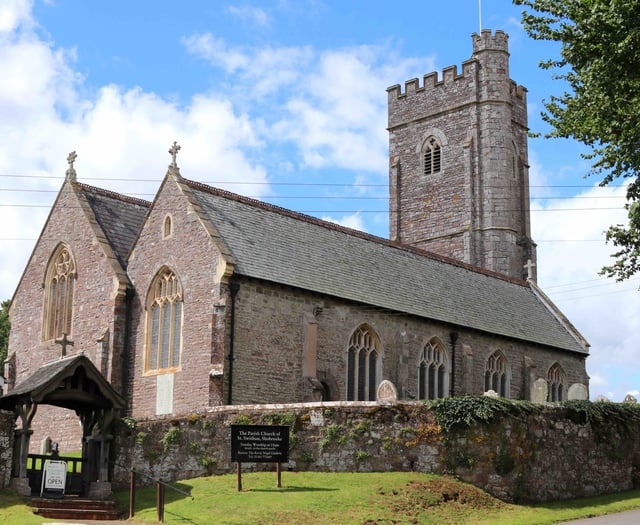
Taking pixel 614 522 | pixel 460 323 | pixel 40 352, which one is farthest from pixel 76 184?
pixel 614 522

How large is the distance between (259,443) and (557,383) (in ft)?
82.7

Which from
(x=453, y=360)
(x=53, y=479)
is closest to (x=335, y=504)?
(x=53, y=479)

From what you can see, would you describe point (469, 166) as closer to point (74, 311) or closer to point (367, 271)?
point (367, 271)

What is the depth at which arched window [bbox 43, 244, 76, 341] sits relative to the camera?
36312 millimetres

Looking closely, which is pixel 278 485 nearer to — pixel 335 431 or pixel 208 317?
pixel 335 431

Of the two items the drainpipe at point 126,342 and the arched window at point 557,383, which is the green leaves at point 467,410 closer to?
the drainpipe at point 126,342

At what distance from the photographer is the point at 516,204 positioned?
188ft

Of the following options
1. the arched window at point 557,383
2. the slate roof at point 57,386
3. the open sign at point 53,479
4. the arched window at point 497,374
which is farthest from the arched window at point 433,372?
the open sign at point 53,479

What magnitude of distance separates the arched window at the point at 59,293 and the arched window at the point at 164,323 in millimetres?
4457

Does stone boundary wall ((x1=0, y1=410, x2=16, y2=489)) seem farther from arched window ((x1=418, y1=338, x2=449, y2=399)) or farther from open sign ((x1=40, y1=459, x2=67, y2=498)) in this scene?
arched window ((x1=418, y1=338, x2=449, y2=399))

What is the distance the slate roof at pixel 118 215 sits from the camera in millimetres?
36469

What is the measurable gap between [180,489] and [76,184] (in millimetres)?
17804

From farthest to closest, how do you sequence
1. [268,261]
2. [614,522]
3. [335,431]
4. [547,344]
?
[547,344]
[268,261]
[335,431]
[614,522]

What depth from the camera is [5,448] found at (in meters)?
23.3
